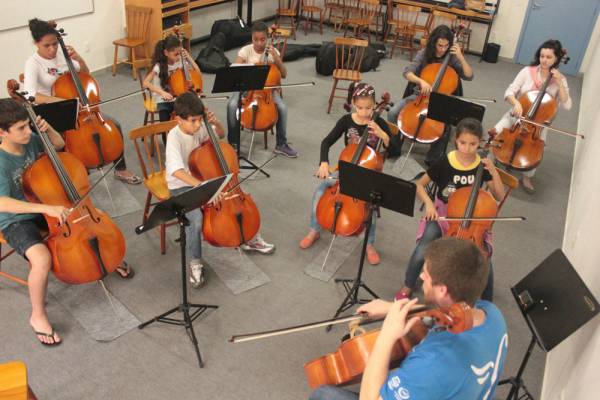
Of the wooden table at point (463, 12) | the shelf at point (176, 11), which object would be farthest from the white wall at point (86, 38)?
the wooden table at point (463, 12)

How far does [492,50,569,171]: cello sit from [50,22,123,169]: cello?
3142 mm

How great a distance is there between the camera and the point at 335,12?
938cm

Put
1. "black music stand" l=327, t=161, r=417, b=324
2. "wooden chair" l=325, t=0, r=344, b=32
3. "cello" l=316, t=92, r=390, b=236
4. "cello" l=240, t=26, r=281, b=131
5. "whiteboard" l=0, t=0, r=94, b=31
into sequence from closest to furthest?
"black music stand" l=327, t=161, r=417, b=324 → "cello" l=316, t=92, r=390, b=236 → "cello" l=240, t=26, r=281, b=131 → "whiteboard" l=0, t=0, r=94, b=31 → "wooden chair" l=325, t=0, r=344, b=32

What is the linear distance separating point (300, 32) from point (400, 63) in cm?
214

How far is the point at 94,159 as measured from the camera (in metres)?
3.70

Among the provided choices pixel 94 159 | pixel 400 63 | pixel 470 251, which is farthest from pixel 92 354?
pixel 400 63

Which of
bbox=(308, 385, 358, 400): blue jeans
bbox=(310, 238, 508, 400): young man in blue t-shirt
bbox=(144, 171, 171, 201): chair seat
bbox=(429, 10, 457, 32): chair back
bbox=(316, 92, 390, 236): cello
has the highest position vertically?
bbox=(429, 10, 457, 32): chair back

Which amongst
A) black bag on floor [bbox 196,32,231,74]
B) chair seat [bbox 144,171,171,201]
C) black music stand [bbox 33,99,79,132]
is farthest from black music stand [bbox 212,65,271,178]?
black bag on floor [bbox 196,32,231,74]

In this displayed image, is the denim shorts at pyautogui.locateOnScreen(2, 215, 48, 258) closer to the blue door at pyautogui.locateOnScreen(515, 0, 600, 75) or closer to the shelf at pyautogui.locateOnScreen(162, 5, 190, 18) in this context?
the shelf at pyautogui.locateOnScreen(162, 5, 190, 18)

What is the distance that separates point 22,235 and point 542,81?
13.9 feet

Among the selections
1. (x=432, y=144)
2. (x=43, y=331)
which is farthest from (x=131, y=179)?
(x=432, y=144)

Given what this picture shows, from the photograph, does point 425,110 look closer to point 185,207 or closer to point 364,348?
point 185,207

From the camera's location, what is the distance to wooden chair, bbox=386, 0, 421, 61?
26.9ft

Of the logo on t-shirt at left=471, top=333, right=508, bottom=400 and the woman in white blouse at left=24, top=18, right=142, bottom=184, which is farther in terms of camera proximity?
the woman in white blouse at left=24, top=18, right=142, bottom=184
